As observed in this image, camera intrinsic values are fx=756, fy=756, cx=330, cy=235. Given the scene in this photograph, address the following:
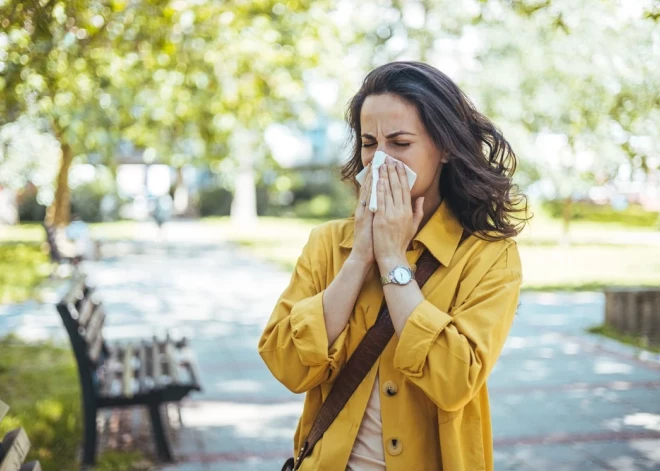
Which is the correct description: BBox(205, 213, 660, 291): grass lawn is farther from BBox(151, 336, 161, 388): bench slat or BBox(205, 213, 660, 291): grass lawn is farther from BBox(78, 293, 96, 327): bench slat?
BBox(78, 293, 96, 327): bench slat

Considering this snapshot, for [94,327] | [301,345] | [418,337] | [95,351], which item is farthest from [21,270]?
[418,337]

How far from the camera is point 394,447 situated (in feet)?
6.53

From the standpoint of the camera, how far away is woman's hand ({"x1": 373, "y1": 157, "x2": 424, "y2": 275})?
202 cm

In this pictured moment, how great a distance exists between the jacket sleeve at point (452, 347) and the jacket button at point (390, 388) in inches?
2.4

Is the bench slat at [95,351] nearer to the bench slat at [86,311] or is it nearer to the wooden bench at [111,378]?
the wooden bench at [111,378]

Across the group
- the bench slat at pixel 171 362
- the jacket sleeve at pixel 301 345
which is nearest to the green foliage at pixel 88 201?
the bench slat at pixel 171 362

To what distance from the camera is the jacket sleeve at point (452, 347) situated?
1893 millimetres

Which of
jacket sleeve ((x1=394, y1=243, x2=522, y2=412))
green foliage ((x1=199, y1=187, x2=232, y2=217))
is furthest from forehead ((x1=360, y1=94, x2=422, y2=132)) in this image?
green foliage ((x1=199, y1=187, x2=232, y2=217))

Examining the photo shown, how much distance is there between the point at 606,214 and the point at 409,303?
3907 centimetres

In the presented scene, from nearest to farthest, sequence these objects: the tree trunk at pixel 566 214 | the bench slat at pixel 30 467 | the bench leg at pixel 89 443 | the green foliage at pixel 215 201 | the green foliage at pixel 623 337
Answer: the bench slat at pixel 30 467 < the bench leg at pixel 89 443 < the green foliage at pixel 623 337 < the tree trunk at pixel 566 214 < the green foliage at pixel 215 201

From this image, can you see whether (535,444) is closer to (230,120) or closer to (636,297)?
(636,297)

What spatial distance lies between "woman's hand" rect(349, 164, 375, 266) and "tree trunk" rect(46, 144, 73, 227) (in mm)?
18002

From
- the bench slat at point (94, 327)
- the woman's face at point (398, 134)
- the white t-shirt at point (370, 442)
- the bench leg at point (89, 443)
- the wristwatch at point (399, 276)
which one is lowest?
the bench leg at point (89, 443)

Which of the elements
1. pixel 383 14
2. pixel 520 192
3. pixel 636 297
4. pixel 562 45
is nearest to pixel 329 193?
pixel 383 14
